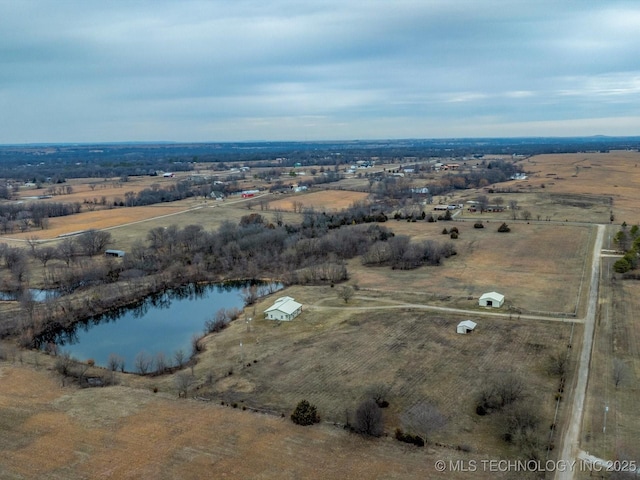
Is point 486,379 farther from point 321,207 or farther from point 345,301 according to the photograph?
point 321,207

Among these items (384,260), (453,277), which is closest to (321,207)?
(384,260)

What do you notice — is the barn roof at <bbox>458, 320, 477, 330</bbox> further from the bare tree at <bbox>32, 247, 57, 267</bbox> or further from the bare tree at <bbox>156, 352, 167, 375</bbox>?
the bare tree at <bbox>32, 247, 57, 267</bbox>

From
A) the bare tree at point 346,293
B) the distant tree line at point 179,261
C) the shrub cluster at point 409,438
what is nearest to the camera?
the shrub cluster at point 409,438

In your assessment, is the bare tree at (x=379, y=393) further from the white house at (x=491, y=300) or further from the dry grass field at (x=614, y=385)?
the white house at (x=491, y=300)

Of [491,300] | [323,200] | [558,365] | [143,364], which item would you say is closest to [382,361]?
[558,365]

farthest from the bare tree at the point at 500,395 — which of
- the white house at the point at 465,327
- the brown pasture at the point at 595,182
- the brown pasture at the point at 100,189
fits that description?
the brown pasture at the point at 100,189

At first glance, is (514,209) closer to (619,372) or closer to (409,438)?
(619,372)
